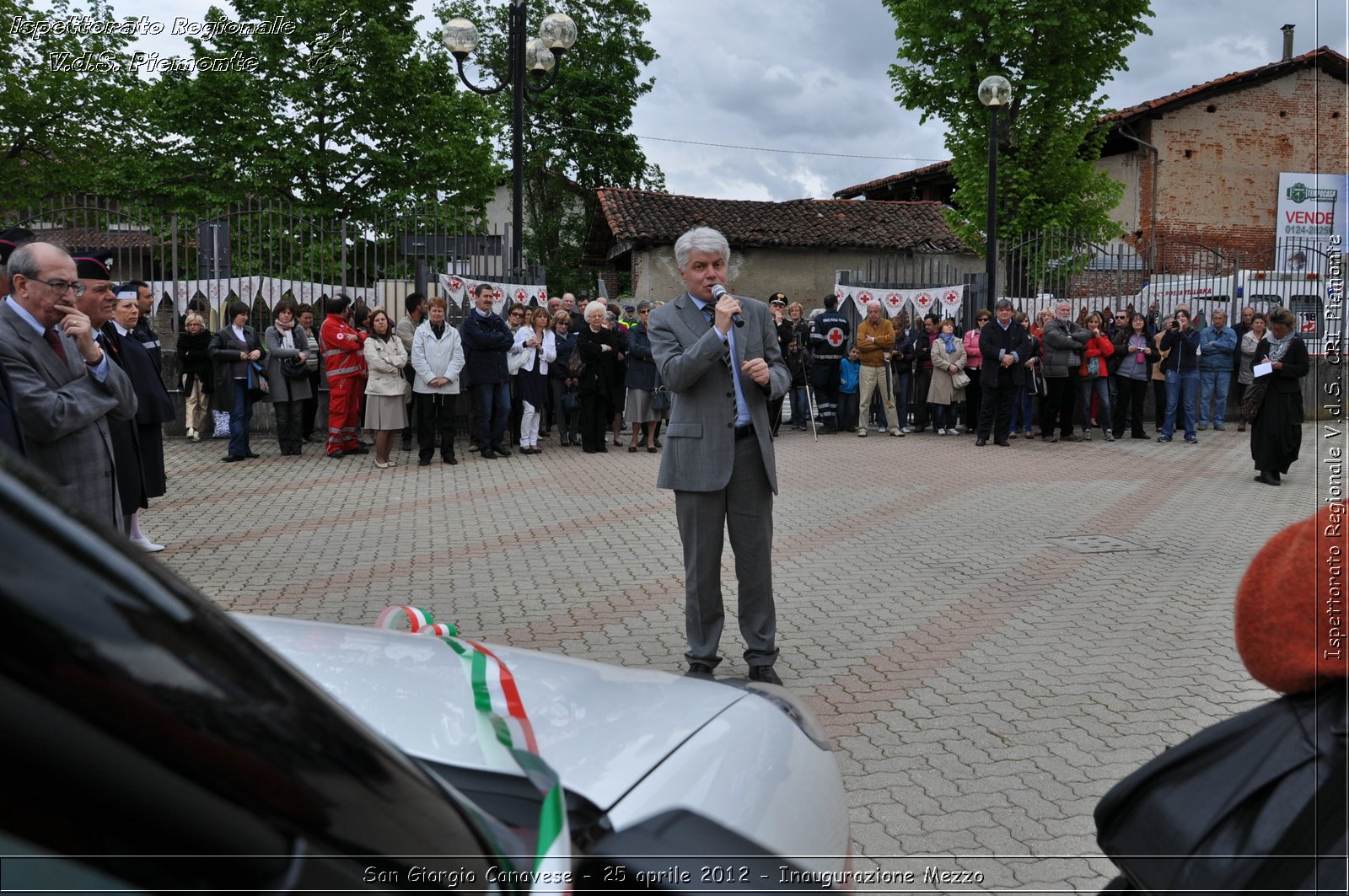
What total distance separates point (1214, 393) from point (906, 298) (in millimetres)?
5722

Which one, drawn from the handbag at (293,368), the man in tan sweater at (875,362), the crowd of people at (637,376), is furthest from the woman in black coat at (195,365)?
the man in tan sweater at (875,362)

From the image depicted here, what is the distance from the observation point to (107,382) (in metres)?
4.96

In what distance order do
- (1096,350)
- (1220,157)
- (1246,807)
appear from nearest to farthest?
(1246,807)
(1096,350)
(1220,157)

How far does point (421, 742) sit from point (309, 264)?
1677cm

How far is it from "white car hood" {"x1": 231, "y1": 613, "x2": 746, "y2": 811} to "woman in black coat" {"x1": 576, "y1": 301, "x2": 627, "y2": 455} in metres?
13.3

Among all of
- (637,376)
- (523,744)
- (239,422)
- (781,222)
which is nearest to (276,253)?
(239,422)

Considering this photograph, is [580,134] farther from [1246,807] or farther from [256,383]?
[1246,807]

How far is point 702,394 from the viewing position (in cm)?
526

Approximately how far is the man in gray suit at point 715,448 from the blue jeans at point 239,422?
10.2 meters

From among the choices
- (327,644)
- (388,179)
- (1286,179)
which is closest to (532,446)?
(327,644)

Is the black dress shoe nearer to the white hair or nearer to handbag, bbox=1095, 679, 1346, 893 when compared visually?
the white hair

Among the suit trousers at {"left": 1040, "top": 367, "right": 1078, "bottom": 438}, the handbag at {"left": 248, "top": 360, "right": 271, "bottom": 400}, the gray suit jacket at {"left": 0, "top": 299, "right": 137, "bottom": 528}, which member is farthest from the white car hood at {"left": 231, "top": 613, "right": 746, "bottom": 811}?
the suit trousers at {"left": 1040, "top": 367, "right": 1078, "bottom": 438}

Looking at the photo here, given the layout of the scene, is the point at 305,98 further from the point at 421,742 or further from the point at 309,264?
the point at 421,742

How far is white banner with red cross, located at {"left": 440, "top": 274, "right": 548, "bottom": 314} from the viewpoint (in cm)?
Result: 1670
